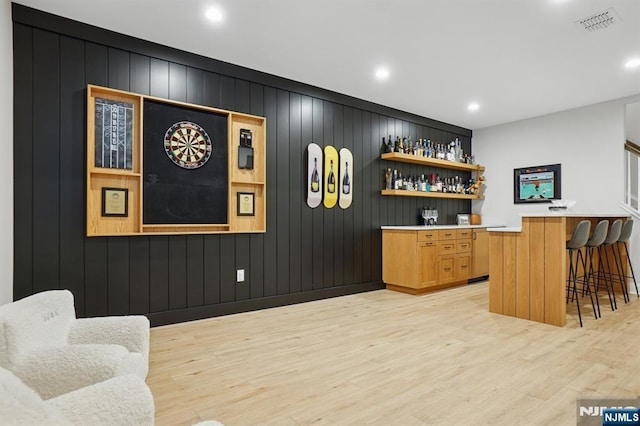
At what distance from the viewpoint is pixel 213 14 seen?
2.89 metres

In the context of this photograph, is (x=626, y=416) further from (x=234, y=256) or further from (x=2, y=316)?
(x=234, y=256)

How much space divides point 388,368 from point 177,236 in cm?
227

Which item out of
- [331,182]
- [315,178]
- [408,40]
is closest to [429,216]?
[331,182]

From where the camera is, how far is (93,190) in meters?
3.05

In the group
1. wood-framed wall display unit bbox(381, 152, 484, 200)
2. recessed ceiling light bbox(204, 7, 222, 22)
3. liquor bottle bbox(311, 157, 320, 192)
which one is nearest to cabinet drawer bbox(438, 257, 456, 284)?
wood-framed wall display unit bbox(381, 152, 484, 200)

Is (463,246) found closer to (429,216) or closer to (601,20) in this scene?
(429,216)

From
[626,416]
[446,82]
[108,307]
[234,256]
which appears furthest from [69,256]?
[446,82]

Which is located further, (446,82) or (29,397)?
(446,82)

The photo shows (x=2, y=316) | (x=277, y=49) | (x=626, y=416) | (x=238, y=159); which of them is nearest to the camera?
(x=2, y=316)

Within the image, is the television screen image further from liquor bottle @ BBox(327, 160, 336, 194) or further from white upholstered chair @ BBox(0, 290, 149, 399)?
white upholstered chair @ BBox(0, 290, 149, 399)

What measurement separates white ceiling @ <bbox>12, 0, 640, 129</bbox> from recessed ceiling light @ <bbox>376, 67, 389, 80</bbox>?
63mm

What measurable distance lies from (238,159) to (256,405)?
2502 mm

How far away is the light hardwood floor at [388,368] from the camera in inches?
74.5

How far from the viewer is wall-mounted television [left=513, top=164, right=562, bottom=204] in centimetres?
554
